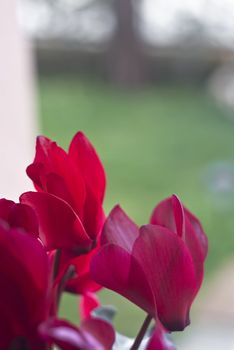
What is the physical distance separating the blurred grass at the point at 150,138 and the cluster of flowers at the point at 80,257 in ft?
8.66

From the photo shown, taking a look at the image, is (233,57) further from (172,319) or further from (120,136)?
(172,319)

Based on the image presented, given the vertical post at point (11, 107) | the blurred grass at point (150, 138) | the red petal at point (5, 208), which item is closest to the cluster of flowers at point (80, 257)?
the red petal at point (5, 208)

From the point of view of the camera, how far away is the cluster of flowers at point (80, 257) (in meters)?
0.31

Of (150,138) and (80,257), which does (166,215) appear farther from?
(150,138)

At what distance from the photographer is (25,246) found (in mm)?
302

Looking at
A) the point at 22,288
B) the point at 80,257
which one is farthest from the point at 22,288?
the point at 80,257

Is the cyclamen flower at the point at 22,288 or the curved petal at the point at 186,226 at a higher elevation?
the curved petal at the point at 186,226

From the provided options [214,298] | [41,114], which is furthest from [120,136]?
[214,298]

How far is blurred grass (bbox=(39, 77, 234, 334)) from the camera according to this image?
12.7ft

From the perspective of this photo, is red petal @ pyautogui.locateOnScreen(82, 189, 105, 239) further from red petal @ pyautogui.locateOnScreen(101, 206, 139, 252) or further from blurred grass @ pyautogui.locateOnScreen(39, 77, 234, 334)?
blurred grass @ pyautogui.locateOnScreen(39, 77, 234, 334)

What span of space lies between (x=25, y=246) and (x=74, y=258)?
100mm

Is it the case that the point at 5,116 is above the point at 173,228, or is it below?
above

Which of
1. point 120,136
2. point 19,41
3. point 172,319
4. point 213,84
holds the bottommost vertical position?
point 172,319

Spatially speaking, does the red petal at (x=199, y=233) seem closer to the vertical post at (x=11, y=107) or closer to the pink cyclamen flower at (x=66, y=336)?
the pink cyclamen flower at (x=66, y=336)
